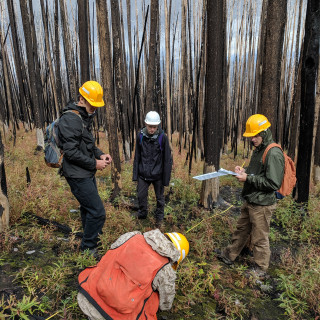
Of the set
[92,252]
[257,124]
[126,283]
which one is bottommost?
[92,252]

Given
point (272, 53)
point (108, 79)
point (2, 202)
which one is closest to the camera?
point (2, 202)

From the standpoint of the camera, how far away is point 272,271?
2.84 m

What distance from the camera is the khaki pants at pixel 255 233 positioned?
252 cm

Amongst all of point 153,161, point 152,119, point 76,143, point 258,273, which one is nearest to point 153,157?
point 153,161

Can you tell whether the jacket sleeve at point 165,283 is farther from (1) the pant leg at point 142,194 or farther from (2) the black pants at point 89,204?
(1) the pant leg at point 142,194

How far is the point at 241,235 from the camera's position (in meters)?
2.84

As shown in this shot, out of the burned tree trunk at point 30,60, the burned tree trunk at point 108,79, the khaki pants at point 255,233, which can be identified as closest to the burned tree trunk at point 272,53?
the khaki pants at point 255,233

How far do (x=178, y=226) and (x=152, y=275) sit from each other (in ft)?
7.42

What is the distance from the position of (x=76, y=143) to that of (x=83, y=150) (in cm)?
19

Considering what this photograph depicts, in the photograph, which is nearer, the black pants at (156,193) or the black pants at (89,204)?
the black pants at (89,204)

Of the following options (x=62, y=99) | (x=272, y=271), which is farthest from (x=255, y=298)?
(x=62, y=99)

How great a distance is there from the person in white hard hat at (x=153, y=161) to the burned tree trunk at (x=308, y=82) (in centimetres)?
240

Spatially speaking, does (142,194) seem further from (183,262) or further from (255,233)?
(255,233)

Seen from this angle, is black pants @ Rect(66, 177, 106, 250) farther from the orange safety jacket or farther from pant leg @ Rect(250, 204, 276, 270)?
pant leg @ Rect(250, 204, 276, 270)
